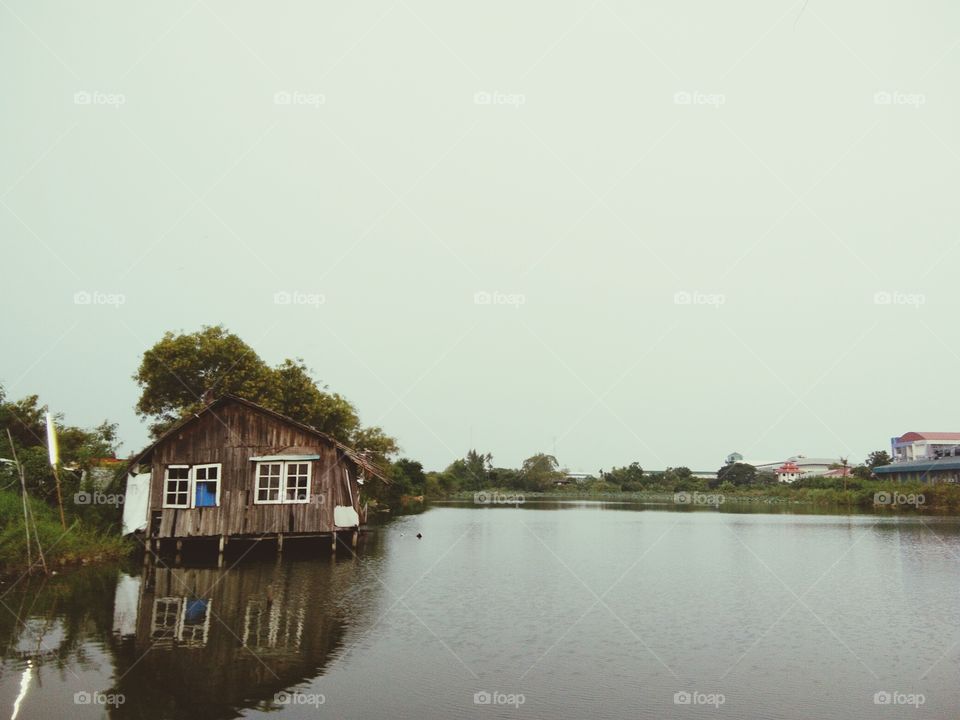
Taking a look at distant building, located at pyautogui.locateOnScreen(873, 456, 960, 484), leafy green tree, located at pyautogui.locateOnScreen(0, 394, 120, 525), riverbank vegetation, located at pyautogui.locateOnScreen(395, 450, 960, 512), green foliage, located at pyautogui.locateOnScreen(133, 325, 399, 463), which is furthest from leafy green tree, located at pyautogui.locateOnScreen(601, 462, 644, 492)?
leafy green tree, located at pyautogui.locateOnScreen(0, 394, 120, 525)

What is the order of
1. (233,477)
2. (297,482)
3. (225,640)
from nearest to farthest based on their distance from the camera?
1. (225,640)
2. (233,477)
3. (297,482)

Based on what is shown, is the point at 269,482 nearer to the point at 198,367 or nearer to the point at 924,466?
the point at 198,367

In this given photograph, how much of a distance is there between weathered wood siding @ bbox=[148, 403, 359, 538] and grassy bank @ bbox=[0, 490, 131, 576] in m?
2.39

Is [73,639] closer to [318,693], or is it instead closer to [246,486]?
[318,693]

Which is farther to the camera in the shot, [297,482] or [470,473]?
[470,473]

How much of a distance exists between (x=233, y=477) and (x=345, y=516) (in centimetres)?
548

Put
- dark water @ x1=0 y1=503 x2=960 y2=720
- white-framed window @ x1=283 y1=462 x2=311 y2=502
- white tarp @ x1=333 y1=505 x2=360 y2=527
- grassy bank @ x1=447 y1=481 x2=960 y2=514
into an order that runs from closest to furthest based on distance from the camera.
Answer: dark water @ x1=0 y1=503 x2=960 y2=720 < white-framed window @ x1=283 y1=462 x2=311 y2=502 < white tarp @ x1=333 y1=505 x2=360 y2=527 < grassy bank @ x1=447 y1=481 x2=960 y2=514

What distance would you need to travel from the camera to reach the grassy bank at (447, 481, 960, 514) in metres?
75.4

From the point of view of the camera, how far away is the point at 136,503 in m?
31.6

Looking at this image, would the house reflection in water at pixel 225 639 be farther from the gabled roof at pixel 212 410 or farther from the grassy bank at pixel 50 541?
the gabled roof at pixel 212 410

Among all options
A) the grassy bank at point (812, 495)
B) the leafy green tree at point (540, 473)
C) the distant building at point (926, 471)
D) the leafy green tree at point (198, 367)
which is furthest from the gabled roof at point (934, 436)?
the leafy green tree at point (198, 367)

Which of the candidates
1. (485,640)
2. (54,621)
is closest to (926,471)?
(485,640)

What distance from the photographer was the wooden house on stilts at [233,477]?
98.5 ft

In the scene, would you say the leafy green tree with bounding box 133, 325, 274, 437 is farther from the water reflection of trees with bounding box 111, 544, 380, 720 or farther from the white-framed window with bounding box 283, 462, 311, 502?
the water reflection of trees with bounding box 111, 544, 380, 720
